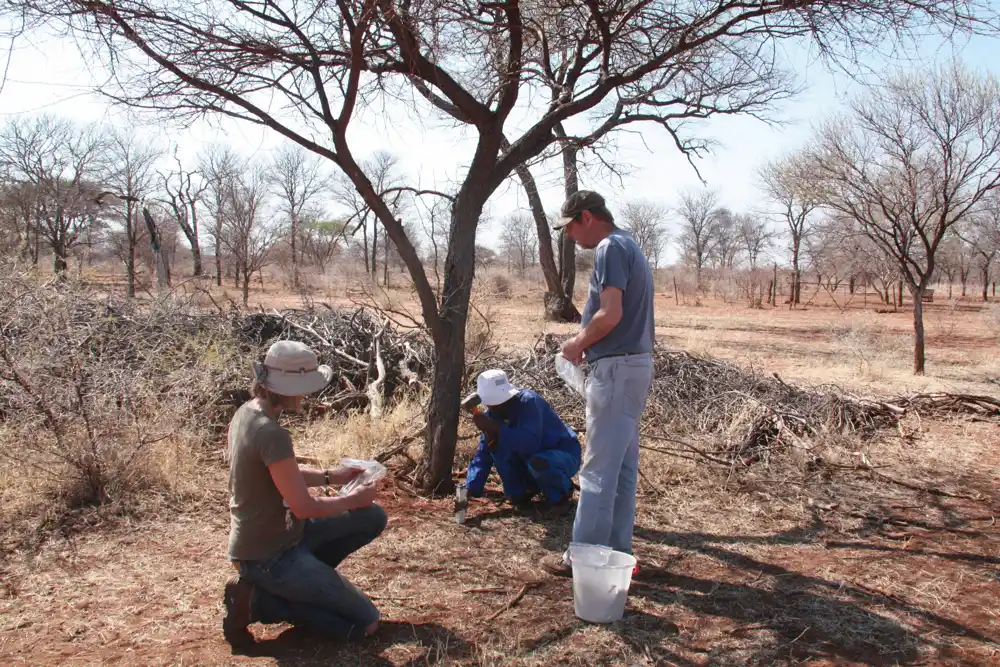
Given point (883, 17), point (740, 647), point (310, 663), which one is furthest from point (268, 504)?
point (883, 17)

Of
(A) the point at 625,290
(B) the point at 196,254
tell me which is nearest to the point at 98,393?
(A) the point at 625,290

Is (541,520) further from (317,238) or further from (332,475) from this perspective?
(317,238)

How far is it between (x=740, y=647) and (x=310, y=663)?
1591 mm

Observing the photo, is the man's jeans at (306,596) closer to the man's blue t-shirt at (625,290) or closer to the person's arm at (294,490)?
the person's arm at (294,490)

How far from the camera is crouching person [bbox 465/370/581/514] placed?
4.17m

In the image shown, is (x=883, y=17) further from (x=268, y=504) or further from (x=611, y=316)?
(x=268, y=504)

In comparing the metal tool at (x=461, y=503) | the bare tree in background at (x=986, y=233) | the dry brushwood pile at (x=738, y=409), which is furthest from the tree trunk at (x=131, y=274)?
the bare tree in background at (x=986, y=233)

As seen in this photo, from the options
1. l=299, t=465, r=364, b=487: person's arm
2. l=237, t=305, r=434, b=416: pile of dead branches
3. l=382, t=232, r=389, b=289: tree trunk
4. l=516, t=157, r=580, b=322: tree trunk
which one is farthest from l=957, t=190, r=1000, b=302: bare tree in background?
l=299, t=465, r=364, b=487: person's arm

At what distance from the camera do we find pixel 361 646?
2.76m

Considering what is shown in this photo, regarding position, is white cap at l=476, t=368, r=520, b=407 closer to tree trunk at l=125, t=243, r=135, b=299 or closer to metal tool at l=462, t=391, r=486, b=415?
metal tool at l=462, t=391, r=486, b=415

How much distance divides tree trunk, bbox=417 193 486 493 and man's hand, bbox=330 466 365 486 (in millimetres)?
1531

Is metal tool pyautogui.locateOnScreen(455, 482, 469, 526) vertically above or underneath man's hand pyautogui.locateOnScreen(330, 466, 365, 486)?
underneath

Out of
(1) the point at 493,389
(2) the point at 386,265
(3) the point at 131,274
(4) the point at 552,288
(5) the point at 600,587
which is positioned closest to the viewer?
(5) the point at 600,587

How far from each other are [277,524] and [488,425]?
5.36 feet
